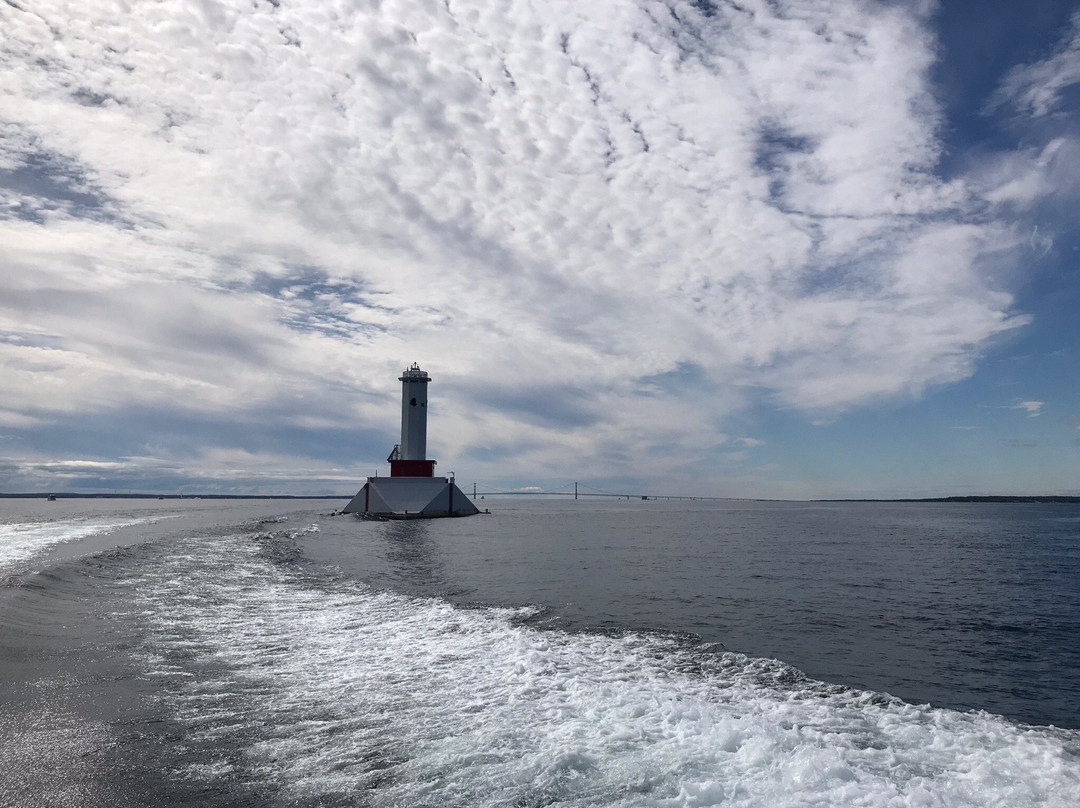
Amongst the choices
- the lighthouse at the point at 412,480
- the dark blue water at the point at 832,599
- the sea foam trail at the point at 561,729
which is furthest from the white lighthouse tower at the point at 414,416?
the sea foam trail at the point at 561,729

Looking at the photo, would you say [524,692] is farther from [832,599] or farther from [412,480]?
[412,480]

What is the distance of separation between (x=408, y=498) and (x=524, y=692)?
51332 millimetres

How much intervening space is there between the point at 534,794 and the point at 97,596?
43.5 feet

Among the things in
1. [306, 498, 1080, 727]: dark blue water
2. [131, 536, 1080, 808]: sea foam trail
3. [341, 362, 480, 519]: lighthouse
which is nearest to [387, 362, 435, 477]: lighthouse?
[341, 362, 480, 519]: lighthouse

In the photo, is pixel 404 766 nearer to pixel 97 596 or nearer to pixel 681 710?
pixel 681 710

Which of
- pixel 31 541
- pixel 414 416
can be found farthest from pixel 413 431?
Result: pixel 31 541

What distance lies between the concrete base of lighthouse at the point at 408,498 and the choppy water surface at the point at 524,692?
38.9 metres

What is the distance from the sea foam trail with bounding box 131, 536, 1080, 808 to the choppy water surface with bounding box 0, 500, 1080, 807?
0.11 feet

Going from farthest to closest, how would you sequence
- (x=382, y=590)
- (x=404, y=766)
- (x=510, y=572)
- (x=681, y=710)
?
(x=510, y=572) < (x=382, y=590) < (x=681, y=710) < (x=404, y=766)

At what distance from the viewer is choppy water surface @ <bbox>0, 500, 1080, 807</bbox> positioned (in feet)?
18.3

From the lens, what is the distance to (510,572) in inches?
866

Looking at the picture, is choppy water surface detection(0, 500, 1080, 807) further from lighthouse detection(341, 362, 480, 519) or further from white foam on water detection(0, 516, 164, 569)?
lighthouse detection(341, 362, 480, 519)

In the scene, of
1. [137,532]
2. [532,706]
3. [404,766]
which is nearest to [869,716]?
[532,706]

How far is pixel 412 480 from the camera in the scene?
58719 mm
